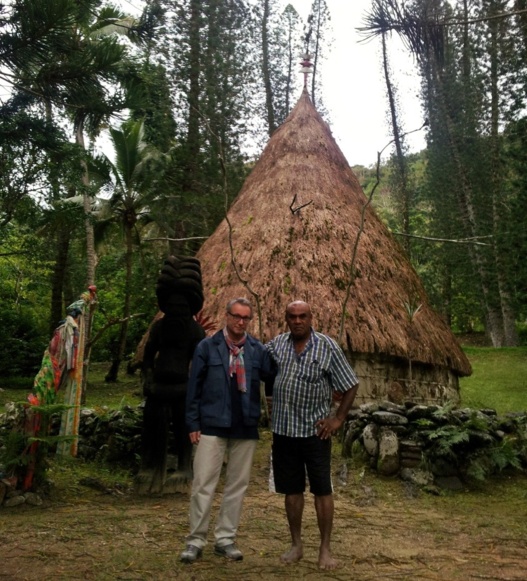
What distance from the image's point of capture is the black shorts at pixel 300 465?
3.77 m

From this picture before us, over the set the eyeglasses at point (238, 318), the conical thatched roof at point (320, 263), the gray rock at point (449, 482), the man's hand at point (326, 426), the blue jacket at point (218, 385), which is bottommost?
the gray rock at point (449, 482)

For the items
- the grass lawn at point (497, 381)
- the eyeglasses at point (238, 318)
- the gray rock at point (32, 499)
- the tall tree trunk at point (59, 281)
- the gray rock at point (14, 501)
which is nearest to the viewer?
the eyeglasses at point (238, 318)

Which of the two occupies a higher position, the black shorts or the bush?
→ the bush

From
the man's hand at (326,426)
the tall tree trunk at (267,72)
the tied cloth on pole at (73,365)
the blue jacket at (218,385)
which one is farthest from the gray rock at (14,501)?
the tall tree trunk at (267,72)

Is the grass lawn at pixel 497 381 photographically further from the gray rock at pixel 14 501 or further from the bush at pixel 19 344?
the bush at pixel 19 344

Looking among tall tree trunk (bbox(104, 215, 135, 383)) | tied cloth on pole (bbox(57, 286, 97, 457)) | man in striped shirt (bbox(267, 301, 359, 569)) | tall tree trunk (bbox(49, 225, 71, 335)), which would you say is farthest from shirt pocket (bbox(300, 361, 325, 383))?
tall tree trunk (bbox(49, 225, 71, 335))

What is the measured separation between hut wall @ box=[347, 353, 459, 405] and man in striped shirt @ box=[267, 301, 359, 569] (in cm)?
566

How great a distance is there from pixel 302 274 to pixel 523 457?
170 inches

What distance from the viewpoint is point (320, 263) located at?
10062 mm

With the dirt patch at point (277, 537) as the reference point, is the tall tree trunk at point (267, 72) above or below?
above

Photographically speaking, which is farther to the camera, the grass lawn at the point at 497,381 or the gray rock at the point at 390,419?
the grass lawn at the point at 497,381

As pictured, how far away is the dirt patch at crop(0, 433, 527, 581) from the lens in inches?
146

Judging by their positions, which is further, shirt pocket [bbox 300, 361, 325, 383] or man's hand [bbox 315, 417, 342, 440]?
shirt pocket [bbox 300, 361, 325, 383]

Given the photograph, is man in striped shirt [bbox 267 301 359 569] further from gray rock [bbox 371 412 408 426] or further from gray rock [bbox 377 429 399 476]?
gray rock [bbox 371 412 408 426]
